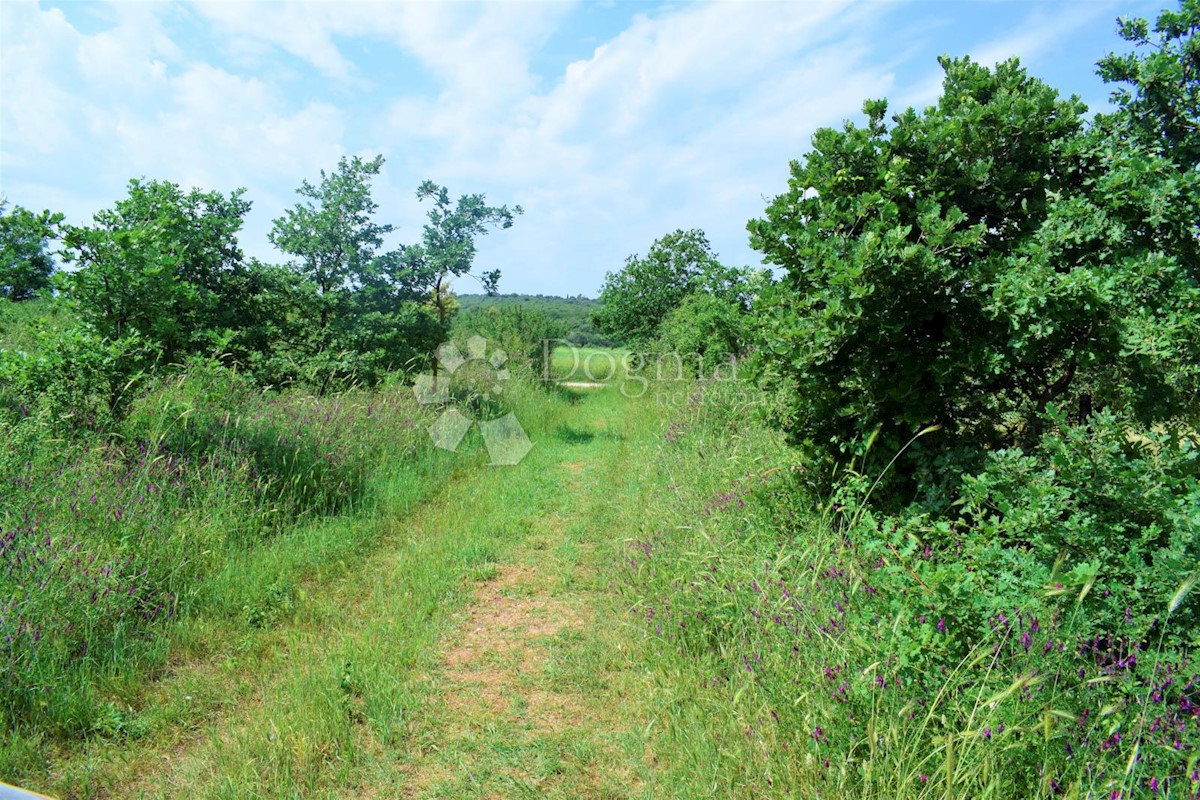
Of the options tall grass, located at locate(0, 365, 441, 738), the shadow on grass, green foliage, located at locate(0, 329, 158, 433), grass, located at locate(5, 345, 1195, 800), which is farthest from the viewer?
the shadow on grass

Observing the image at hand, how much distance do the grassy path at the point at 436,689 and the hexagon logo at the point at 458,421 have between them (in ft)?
11.3

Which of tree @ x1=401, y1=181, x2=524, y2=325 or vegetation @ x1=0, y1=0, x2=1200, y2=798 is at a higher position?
tree @ x1=401, y1=181, x2=524, y2=325

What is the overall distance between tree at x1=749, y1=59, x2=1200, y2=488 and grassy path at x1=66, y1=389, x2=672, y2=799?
2.46 meters

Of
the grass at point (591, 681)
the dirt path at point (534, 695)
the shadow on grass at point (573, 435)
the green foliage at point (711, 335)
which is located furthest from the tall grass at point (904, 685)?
the green foliage at point (711, 335)

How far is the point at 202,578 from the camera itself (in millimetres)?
4836

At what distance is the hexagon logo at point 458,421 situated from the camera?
1004 cm

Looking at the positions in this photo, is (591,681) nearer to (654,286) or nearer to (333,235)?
(333,235)

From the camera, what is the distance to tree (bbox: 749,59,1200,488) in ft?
12.3

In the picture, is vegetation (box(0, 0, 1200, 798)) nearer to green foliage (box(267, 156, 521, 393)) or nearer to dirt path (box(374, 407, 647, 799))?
dirt path (box(374, 407, 647, 799))

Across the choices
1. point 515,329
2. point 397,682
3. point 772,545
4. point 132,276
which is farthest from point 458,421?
point 515,329

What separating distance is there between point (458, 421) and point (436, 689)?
22.8 feet

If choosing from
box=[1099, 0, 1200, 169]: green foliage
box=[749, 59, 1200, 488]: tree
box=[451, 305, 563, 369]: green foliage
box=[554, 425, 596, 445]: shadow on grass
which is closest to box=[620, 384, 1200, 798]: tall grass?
box=[749, 59, 1200, 488]: tree

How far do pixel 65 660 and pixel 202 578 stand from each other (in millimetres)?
1203

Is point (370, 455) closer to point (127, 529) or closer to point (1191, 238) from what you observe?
point (127, 529)
